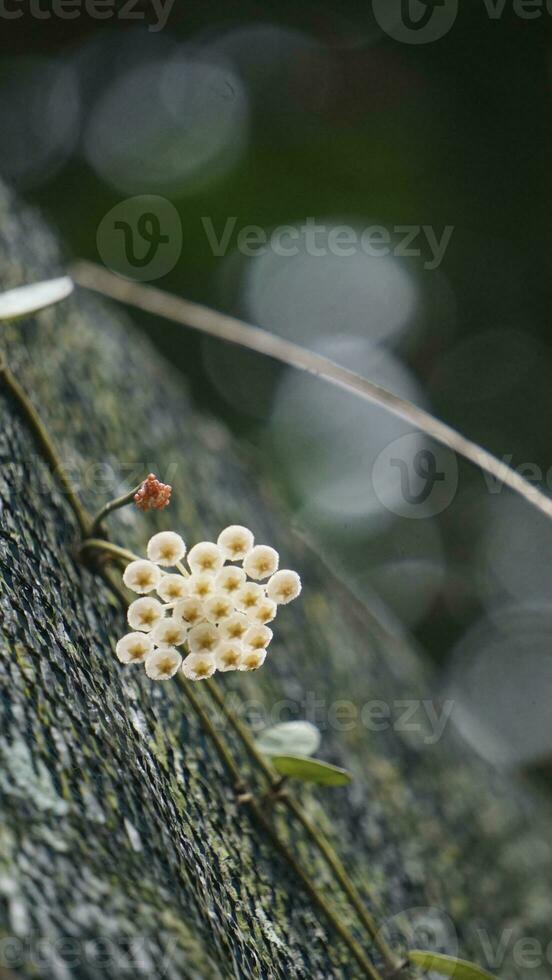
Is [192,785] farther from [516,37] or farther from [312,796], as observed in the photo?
[516,37]

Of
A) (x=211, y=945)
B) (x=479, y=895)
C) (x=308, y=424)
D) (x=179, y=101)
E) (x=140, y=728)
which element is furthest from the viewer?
(x=308, y=424)

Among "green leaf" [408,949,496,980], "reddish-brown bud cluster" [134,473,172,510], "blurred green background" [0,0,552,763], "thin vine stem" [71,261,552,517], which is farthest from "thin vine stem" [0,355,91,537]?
"blurred green background" [0,0,552,763]

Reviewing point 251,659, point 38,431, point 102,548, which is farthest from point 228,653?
point 38,431

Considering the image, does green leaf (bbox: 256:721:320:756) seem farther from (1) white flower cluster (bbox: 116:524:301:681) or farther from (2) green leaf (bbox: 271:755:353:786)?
(1) white flower cluster (bbox: 116:524:301:681)

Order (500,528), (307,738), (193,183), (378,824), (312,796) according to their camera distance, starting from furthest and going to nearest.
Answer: (500,528), (193,183), (378,824), (312,796), (307,738)

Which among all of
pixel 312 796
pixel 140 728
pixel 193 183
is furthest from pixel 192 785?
pixel 193 183
